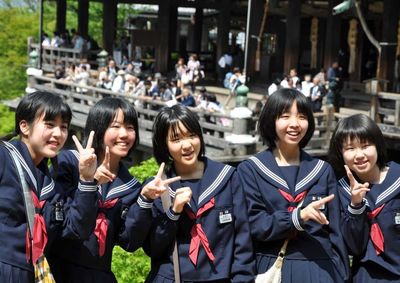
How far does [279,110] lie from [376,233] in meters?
0.82

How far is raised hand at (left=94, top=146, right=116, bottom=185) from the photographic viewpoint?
3.58 meters

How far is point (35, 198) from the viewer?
11.5 ft

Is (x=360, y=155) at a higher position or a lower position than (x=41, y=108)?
lower

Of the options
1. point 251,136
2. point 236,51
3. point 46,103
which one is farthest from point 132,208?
point 236,51

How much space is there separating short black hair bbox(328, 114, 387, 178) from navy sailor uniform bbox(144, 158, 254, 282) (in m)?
0.64

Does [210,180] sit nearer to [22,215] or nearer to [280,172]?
[280,172]

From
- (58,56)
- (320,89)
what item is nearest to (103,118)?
(320,89)

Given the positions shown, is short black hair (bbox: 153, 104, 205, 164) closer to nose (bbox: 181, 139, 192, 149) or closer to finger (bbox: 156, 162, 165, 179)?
nose (bbox: 181, 139, 192, 149)

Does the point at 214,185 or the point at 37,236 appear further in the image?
the point at 214,185

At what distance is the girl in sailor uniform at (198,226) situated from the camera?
11.8 ft

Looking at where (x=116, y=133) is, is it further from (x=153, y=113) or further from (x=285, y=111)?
(x=153, y=113)

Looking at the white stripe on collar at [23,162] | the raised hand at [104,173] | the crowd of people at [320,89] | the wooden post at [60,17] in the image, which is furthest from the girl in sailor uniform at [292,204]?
the wooden post at [60,17]

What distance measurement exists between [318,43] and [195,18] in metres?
5.75

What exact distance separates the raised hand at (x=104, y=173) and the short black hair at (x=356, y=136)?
124 cm
